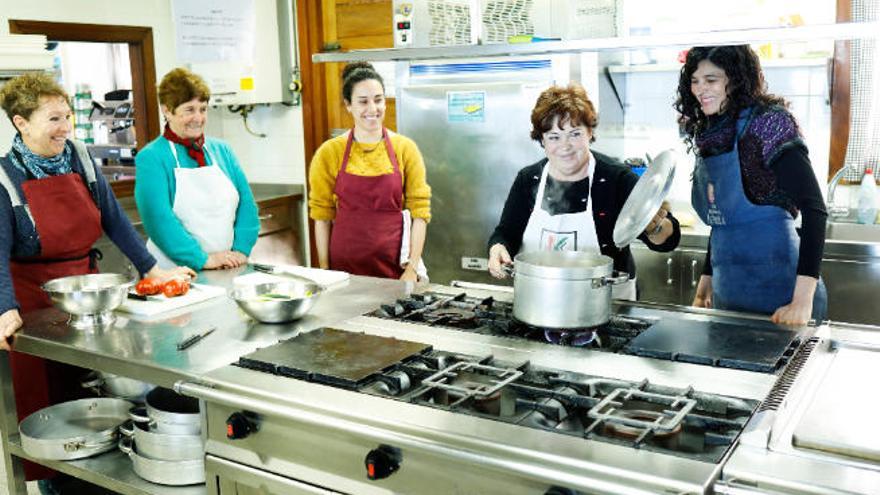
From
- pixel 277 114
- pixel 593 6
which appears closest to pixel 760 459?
pixel 593 6

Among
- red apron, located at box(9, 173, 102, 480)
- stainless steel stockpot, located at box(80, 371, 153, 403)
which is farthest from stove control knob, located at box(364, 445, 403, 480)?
red apron, located at box(9, 173, 102, 480)

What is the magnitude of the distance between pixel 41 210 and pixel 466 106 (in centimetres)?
232

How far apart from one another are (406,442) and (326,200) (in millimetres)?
2165

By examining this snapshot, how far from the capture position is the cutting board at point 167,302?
2.64 m

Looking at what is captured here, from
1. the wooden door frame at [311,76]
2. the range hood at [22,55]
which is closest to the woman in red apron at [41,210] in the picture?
the range hood at [22,55]

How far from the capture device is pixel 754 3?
4.29 metres

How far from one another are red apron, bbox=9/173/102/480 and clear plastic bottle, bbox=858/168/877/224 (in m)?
3.53

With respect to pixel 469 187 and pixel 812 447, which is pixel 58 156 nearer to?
pixel 469 187

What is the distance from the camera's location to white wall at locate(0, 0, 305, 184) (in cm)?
471

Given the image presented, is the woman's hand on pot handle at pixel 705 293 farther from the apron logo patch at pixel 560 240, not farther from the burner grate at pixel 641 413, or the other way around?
the burner grate at pixel 641 413

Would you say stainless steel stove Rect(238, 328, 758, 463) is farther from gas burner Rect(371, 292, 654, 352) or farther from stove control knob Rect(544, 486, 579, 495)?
gas burner Rect(371, 292, 654, 352)

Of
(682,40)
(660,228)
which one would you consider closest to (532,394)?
(682,40)

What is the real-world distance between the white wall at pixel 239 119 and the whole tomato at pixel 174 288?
249 centimetres

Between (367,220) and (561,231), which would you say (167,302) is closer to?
(367,220)
